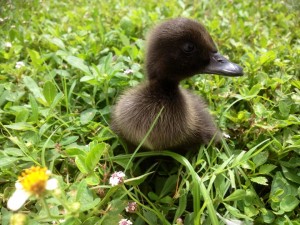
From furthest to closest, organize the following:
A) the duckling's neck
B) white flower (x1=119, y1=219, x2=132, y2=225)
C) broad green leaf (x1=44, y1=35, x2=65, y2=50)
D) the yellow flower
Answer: broad green leaf (x1=44, y1=35, x2=65, y2=50) < the duckling's neck < white flower (x1=119, y1=219, x2=132, y2=225) < the yellow flower

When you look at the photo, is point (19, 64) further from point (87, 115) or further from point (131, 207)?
point (131, 207)

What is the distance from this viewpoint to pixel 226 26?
2.54m

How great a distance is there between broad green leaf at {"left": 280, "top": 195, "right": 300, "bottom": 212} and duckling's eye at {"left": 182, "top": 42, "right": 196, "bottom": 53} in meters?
0.61

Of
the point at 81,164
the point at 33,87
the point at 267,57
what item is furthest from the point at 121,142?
the point at 267,57

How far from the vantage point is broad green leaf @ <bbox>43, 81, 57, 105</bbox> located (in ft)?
5.11

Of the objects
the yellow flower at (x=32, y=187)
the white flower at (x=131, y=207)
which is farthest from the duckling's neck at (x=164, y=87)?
the yellow flower at (x=32, y=187)

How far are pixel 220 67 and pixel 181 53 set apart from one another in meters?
0.17

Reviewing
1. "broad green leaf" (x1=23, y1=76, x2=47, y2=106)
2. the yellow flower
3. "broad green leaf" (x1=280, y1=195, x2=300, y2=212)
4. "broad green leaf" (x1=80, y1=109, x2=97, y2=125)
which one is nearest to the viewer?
the yellow flower

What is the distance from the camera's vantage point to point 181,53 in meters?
1.40

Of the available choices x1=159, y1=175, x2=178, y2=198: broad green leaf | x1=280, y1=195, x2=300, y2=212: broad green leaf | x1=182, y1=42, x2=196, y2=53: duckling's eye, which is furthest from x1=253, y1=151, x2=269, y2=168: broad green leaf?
x1=182, y1=42, x2=196, y2=53: duckling's eye

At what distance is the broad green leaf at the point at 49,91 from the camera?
61.3 inches

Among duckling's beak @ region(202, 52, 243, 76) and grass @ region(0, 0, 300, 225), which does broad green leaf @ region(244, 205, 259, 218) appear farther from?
duckling's beak @ region(202, 52, 243, 76)

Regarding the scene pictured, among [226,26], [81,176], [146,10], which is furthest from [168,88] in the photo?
[146,10]

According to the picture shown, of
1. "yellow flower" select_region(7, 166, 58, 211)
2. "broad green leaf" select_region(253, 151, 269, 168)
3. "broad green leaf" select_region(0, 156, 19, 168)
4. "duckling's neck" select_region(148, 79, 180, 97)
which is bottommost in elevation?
"broad green leaf" select_region(253, 151, 269, 168)
